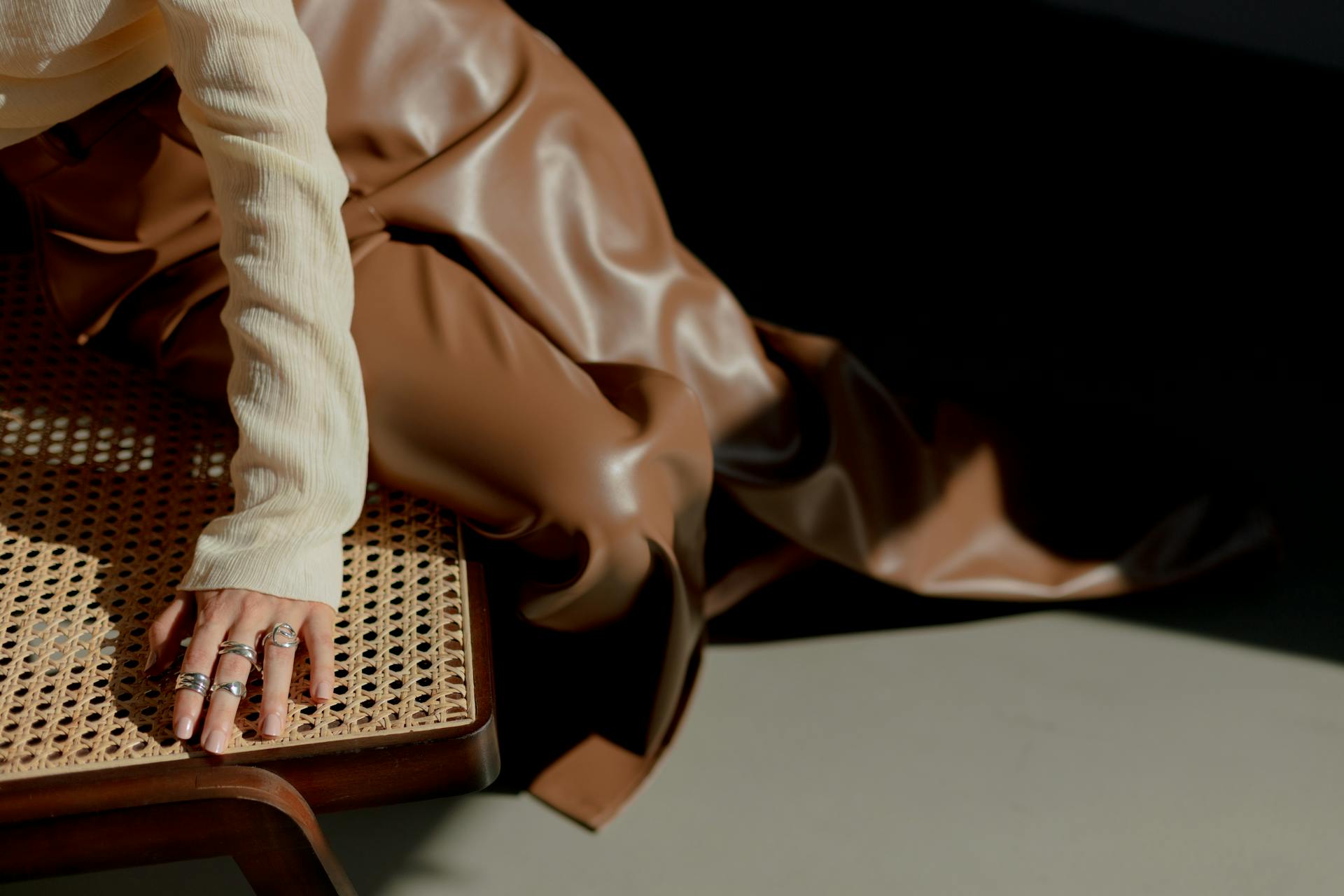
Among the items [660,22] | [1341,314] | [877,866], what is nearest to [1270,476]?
[1341,314]

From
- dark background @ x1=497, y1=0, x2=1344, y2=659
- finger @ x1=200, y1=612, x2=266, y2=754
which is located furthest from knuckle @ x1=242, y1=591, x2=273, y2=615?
dark background @ x1=497, y1=0, x2=1344, y2=659

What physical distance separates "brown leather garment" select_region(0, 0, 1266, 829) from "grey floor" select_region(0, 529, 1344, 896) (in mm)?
73

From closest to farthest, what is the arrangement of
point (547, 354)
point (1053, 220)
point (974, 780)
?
1. point (547, 354)
2. point (974, 780)
3. point (1053, 220)

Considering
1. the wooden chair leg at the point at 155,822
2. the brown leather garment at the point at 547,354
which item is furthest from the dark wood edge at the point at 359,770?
the brown leather garment at the point at 547,354

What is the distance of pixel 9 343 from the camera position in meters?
1.18

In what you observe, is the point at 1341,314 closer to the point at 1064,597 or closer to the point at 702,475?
the point at 1064,597

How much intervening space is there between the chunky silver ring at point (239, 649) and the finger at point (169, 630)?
0.05 meters

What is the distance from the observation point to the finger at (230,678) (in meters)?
0.83

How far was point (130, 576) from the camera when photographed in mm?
966

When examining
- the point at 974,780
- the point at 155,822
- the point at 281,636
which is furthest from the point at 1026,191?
the point at 155,822

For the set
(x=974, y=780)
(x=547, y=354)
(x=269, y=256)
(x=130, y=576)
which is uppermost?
(x=269, y=256)

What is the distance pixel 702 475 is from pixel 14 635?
57 cm

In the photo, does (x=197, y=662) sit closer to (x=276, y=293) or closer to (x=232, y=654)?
(x=232, y=654)

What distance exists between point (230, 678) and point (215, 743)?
48mm
